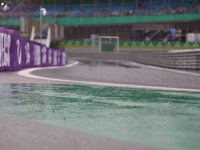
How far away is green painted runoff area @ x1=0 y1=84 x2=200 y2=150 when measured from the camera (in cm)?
459

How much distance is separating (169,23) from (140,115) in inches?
2323

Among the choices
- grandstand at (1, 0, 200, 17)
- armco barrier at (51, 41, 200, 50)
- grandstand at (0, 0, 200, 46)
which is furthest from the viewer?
grandstand at (1, 0, 200, 17)

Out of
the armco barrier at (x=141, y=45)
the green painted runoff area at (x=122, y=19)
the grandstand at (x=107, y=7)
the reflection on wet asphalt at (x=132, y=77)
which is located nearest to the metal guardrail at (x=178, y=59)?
the reflection on wet asphalt at (x=132, y=77)

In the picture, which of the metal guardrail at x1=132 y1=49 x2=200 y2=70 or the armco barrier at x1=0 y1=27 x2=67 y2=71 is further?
the metal guardrail at x1=132 y1=49 x2=200 y2=70

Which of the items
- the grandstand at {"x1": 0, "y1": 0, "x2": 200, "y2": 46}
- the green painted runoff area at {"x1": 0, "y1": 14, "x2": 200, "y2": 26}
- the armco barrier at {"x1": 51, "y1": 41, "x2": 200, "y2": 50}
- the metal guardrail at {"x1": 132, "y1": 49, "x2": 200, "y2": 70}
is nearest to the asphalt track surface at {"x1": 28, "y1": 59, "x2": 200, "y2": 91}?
the metal guardrail at {"x1": 132, "y1": 49, "x2": 200, "y2": 70}

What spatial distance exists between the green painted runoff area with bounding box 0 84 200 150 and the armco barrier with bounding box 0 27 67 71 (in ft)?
22.2

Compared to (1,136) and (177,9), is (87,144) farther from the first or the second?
(177,9)

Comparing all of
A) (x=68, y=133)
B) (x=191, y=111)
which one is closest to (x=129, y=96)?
(x=191, y=111)

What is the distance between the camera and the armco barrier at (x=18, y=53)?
15.5 meters

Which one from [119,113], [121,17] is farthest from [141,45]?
[119,113]

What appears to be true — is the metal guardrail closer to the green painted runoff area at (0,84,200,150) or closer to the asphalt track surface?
the asphalt track surface

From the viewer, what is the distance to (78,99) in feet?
25.6

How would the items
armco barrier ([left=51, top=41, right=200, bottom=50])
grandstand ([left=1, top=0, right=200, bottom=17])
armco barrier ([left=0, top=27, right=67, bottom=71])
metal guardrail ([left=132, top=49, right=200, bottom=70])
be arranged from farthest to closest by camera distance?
grandstand ([left=1, top=0, right=200, bottom=17]) → armco barrier ([left=51, top=41, right=200, bottom=50]) → metal guardrail ([left=132, top=49, right=200, bottom=70]) → armco barrier ([left=0, top=27, right=67, bottom=71])

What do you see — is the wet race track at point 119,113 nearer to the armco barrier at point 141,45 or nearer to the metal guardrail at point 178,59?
the metal guardrail at point 178,59
